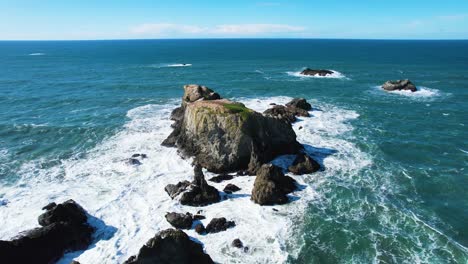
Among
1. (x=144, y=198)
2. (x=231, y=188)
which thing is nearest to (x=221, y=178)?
(x=231, y=188)

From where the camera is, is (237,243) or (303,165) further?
(303,165)

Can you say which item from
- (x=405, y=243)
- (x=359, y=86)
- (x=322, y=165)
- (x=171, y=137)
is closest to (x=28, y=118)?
(x=171, y=137)

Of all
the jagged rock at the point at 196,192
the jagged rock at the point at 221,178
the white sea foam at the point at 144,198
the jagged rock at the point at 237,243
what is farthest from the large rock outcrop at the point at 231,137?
the jagged rock at the point at 237,243

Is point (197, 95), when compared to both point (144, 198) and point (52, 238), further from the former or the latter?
point (52, 238)

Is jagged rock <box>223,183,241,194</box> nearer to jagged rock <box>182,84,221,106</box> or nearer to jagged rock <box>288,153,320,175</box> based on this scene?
jagged rock <box>288,153,320,175</box>

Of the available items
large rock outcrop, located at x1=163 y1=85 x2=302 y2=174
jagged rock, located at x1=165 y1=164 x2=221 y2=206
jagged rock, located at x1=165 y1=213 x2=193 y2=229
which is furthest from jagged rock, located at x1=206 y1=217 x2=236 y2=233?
large rock outcrop, located at x1=163 y1=85 x2=302 y2=174

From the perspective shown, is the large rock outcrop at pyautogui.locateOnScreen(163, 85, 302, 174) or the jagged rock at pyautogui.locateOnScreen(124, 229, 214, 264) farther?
the large rock outcrop at pyautogui.locateOnScreen(163, 85, 302, 174)

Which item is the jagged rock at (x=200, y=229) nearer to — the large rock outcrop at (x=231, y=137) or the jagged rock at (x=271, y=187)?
the jagged rock at (x=271, y=187)
